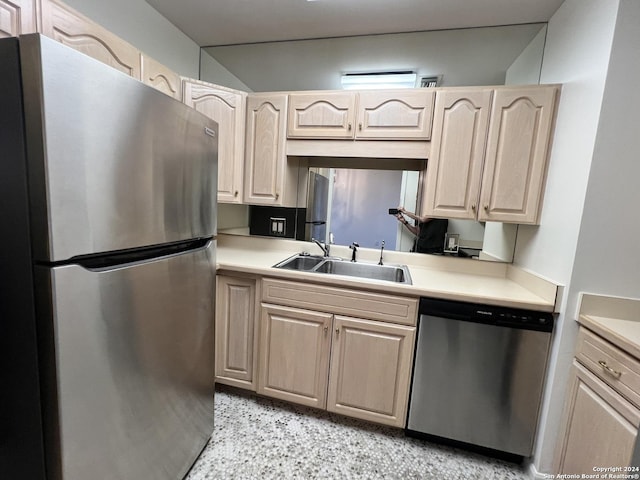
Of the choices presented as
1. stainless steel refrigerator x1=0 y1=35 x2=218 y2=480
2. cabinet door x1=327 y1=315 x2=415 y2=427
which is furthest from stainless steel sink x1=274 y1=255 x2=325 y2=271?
stainless steel refrigerator x1=0 y1=35 x2=218 y2=480

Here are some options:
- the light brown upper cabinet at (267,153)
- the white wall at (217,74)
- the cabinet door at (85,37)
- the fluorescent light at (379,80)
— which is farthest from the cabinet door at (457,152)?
the cabinet door at (85,37)

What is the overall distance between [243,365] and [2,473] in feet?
3.55

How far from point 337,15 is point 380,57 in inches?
16.2

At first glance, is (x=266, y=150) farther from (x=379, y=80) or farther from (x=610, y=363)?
(x=610, y=363)

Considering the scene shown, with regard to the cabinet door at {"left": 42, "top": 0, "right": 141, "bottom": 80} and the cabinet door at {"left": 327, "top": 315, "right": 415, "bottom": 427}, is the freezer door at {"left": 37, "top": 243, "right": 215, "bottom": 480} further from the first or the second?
the cabinet door at {"left": 42, "top": 0, "right": 141, "bottom": 80}

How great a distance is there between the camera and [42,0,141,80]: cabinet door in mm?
1070

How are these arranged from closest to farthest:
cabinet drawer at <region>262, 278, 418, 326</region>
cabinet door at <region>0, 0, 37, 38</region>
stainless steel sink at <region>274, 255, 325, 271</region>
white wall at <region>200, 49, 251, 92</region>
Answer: cabinet door at <region>0, 0, 37, 38</region> → cabinet drawer at <region>262, 278, 418, 326</region> → stainless steel sink at <region>274, 255, 325, 271</region> → white wall at <region>200, 49, 251, 92</region>

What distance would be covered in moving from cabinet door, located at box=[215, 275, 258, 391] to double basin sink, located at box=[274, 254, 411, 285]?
0.35 meters

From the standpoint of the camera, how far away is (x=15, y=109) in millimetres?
660

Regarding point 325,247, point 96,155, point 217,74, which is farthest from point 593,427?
point 217,74

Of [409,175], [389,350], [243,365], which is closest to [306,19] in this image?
[409,175]

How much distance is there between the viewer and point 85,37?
120 centimetres

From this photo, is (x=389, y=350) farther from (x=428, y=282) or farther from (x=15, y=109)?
(x=15, y=109)

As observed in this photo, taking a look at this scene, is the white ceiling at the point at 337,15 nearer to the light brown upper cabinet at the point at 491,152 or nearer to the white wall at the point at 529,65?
the white wall at the point at 529,65
